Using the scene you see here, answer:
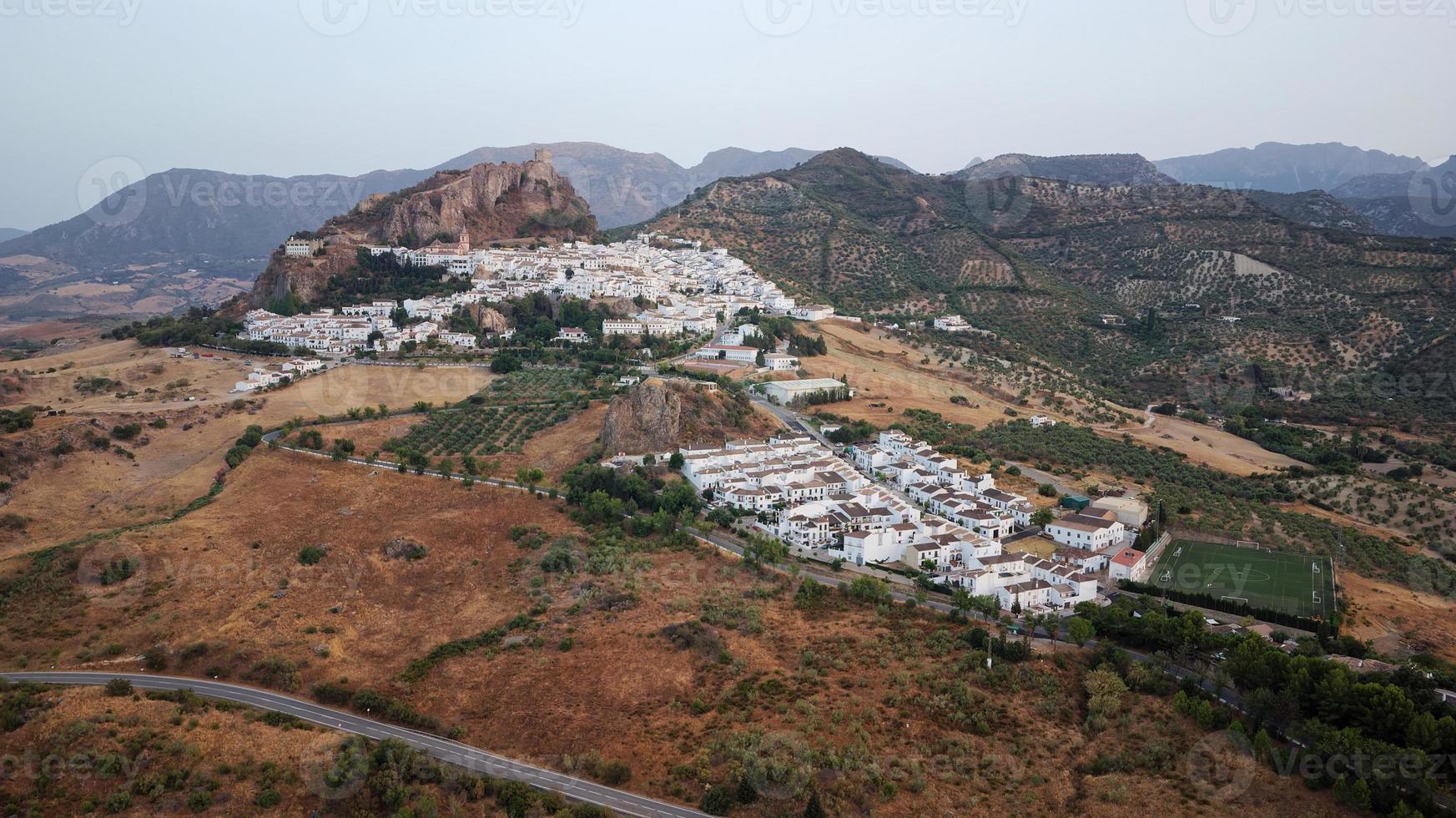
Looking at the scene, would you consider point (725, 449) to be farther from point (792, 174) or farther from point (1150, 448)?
point (792, 174)

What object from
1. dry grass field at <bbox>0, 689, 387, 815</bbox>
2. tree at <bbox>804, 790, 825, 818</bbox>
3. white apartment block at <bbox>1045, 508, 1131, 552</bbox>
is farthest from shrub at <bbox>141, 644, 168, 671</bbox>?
white apartment block at <bbox>1045, 508, 1131, 552</bbox>

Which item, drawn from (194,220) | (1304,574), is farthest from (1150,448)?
(194,220)

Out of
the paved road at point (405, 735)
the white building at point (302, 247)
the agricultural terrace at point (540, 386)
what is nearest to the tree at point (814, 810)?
the paved road at point (405, 735)

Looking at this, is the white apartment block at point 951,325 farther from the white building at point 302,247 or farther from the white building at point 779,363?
the white building at point 302,247

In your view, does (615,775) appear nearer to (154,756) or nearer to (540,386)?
(154,756)

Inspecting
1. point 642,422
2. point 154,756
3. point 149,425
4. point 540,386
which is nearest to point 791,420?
point 642,422

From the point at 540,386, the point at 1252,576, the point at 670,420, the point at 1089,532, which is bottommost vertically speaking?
the point at 1252,576
